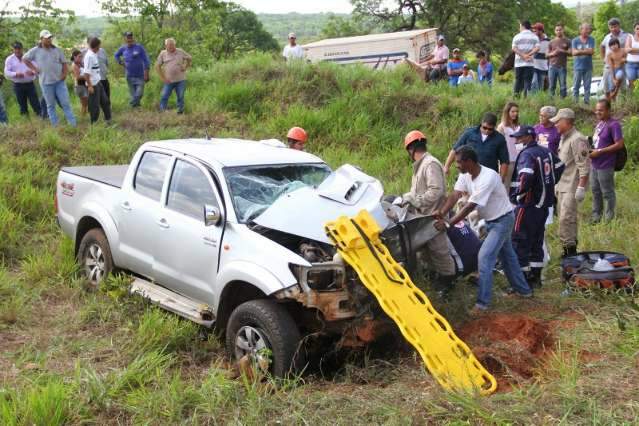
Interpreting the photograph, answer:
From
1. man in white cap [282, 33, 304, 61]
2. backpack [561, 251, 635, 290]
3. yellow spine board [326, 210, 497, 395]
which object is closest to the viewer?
yellow spine board [326, 210, 497, 395]

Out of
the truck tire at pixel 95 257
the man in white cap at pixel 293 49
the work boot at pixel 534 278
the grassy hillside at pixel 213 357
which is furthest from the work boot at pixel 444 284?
the man in white cap at pixel 293 49

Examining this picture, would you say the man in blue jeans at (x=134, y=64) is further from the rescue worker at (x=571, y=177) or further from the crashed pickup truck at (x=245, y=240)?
the rescue worker at (x=571, y=177)

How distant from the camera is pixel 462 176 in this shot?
6.75m

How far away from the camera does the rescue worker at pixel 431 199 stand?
6395mm

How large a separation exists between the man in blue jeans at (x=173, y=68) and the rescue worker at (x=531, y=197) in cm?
860

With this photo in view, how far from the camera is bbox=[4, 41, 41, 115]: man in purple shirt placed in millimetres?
12648

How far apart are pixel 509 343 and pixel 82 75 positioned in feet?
33.3

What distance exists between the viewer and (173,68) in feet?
45.7

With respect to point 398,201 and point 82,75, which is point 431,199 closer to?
point 398,201

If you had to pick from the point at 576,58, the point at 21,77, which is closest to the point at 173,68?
the point at 21,77

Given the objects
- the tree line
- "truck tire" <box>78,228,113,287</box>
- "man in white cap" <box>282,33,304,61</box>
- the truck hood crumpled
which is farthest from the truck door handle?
the tree line

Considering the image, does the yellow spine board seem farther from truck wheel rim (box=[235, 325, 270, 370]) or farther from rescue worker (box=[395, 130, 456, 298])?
rescue worker (box=[395, 130, 456, 298])

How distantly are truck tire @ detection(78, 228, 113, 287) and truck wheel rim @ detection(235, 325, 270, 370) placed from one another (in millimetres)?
2235

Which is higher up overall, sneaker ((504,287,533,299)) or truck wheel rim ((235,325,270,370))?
truck wheel rim ((235,325,270,370))
